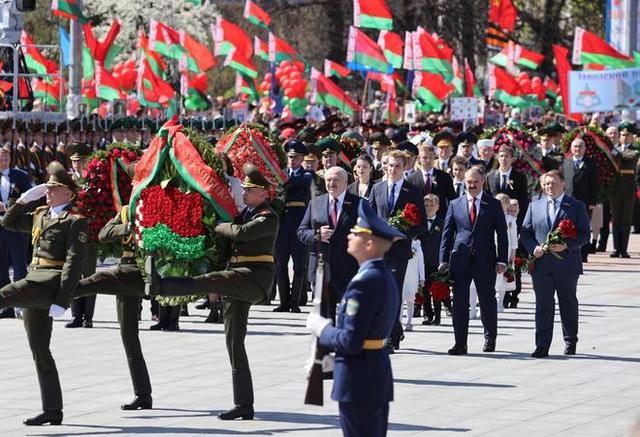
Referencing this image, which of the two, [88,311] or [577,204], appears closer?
[577,204]

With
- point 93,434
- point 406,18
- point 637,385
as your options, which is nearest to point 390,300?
point 93,434

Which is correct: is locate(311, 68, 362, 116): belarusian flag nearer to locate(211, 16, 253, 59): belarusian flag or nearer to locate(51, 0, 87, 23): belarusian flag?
locate(211, 16, 253, 59): belarusian flag

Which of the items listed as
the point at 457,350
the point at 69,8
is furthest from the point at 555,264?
the point at 69,8

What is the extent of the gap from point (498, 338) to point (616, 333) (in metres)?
1.23

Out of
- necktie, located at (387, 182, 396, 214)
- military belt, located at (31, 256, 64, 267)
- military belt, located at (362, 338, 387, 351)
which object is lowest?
military belt, located at (362, 338, 387, 351)

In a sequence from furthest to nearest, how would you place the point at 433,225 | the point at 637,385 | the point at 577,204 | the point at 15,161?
the point at 15,161 < the point at 433,225 < the point at 577,204 < the point at 637,385

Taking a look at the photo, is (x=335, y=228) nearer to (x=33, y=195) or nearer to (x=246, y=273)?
(x=246, y=273)

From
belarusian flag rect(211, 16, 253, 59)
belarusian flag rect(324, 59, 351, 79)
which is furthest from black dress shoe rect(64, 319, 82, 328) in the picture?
belarusian flag rect(324, 59, 351, 79)

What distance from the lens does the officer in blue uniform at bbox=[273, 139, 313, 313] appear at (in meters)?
18.6

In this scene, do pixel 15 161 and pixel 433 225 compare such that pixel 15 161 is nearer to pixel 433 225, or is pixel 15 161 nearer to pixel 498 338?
pixel 433 225

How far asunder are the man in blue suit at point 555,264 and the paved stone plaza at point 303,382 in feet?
0.83

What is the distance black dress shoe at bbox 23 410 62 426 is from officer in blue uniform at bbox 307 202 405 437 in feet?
11.4

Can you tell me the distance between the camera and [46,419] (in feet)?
36.7

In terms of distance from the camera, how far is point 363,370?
816 cm
